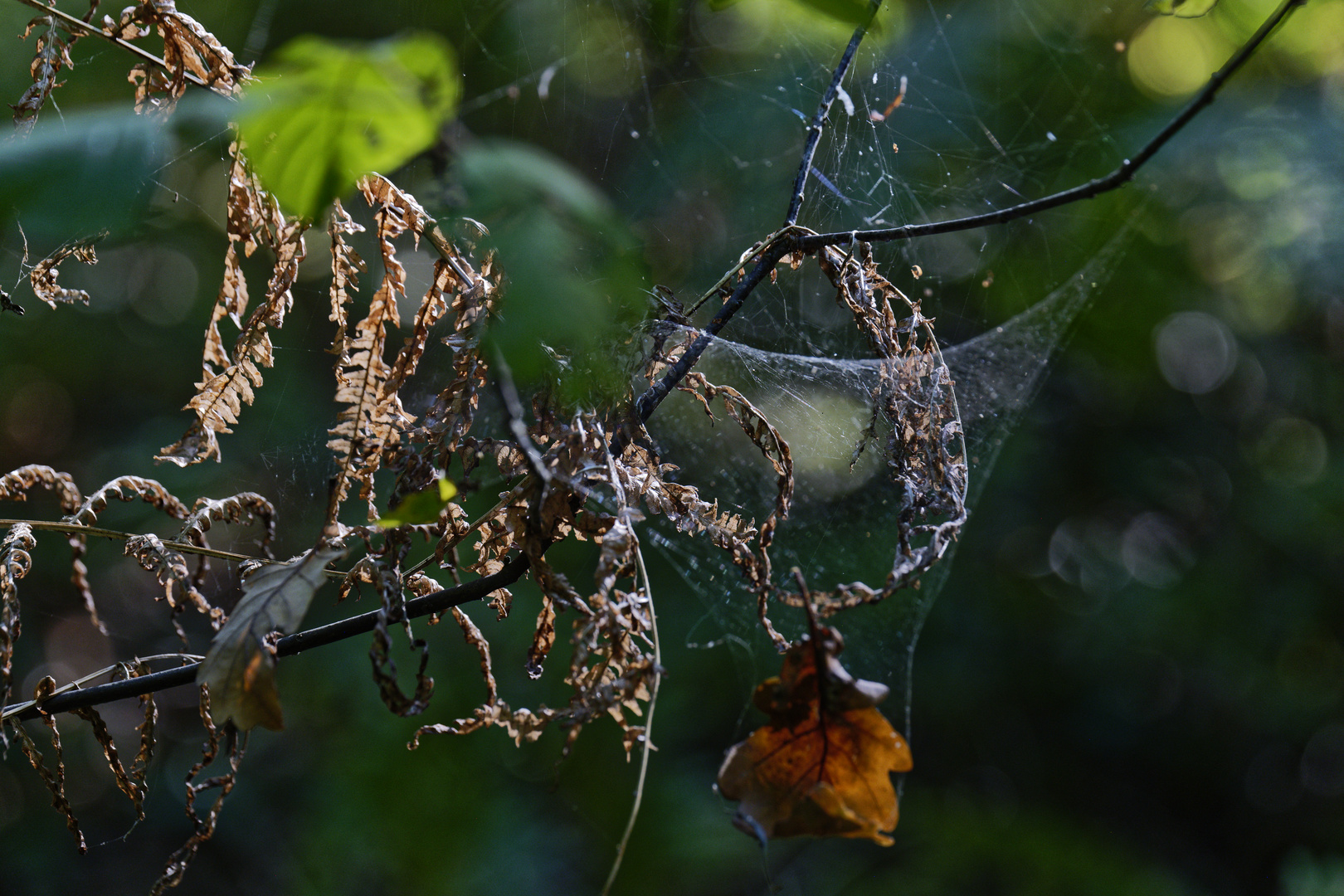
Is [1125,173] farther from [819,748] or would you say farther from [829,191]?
[829,191]

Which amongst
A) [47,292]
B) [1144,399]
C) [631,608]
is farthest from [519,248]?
[1144,399]

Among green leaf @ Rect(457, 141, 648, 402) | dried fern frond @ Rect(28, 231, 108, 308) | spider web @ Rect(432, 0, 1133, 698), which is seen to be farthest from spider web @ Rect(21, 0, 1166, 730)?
green leaf @ Rect(457, 141, 648, 402)

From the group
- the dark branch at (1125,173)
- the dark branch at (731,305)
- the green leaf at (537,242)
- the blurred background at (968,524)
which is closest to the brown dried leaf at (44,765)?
the dark branch at (731,305)

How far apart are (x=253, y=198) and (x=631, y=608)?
0.34m

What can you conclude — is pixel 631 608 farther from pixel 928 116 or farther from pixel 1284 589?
pixel 1284 589

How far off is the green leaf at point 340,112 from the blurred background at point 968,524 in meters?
1.51

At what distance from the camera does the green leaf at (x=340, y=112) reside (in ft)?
0.65

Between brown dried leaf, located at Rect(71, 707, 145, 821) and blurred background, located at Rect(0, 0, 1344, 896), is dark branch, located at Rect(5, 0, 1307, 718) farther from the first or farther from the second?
blurred background, located at Rect(0, 0, 1344, 896)

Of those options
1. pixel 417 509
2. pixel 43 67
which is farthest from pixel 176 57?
pixel 417 509

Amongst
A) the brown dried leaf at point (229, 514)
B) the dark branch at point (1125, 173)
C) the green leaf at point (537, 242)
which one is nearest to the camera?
the green leaf at point (537, 242)

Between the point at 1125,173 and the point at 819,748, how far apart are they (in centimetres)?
32

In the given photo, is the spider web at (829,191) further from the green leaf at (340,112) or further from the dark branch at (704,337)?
the green leaf at (340,112)

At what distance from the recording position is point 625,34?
1.74 meters

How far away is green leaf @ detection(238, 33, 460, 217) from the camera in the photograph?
197 millimetres
